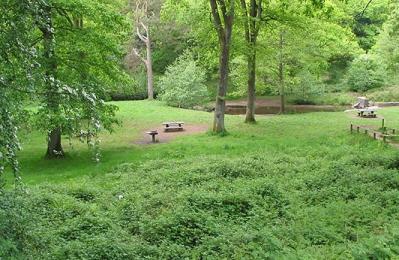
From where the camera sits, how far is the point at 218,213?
986 centimetres

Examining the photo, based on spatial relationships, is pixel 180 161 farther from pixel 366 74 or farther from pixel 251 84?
pixel 366 74

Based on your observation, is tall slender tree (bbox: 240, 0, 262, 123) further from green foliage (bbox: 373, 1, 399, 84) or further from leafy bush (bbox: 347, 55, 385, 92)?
leafy bush (bbox: 347, 55, 385, 92)

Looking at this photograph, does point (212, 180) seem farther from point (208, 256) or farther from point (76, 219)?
point (208, 256)

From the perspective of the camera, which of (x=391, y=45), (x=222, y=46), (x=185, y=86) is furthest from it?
(x=185, y=86)

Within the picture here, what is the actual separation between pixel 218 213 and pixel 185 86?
24.4m

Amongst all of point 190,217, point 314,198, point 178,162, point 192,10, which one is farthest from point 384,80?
point 190,217

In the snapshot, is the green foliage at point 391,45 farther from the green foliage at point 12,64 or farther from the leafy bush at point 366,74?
the green foliage at point 12,64

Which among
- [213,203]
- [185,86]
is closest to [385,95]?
[185,86]

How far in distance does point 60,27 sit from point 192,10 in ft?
32.1

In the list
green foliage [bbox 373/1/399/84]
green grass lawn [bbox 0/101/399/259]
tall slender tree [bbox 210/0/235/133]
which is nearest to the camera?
green grass lawn [bbox 0/101/399/259]

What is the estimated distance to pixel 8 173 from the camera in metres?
Result: 14.8

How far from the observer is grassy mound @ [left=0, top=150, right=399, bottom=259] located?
23.3 feet

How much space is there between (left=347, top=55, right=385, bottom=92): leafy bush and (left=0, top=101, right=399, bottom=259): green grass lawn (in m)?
22.3

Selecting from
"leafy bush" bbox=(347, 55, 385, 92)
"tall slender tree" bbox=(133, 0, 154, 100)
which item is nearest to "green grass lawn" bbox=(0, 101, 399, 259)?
"tall slender tree" bbox=(133, 0, 154, 100)
